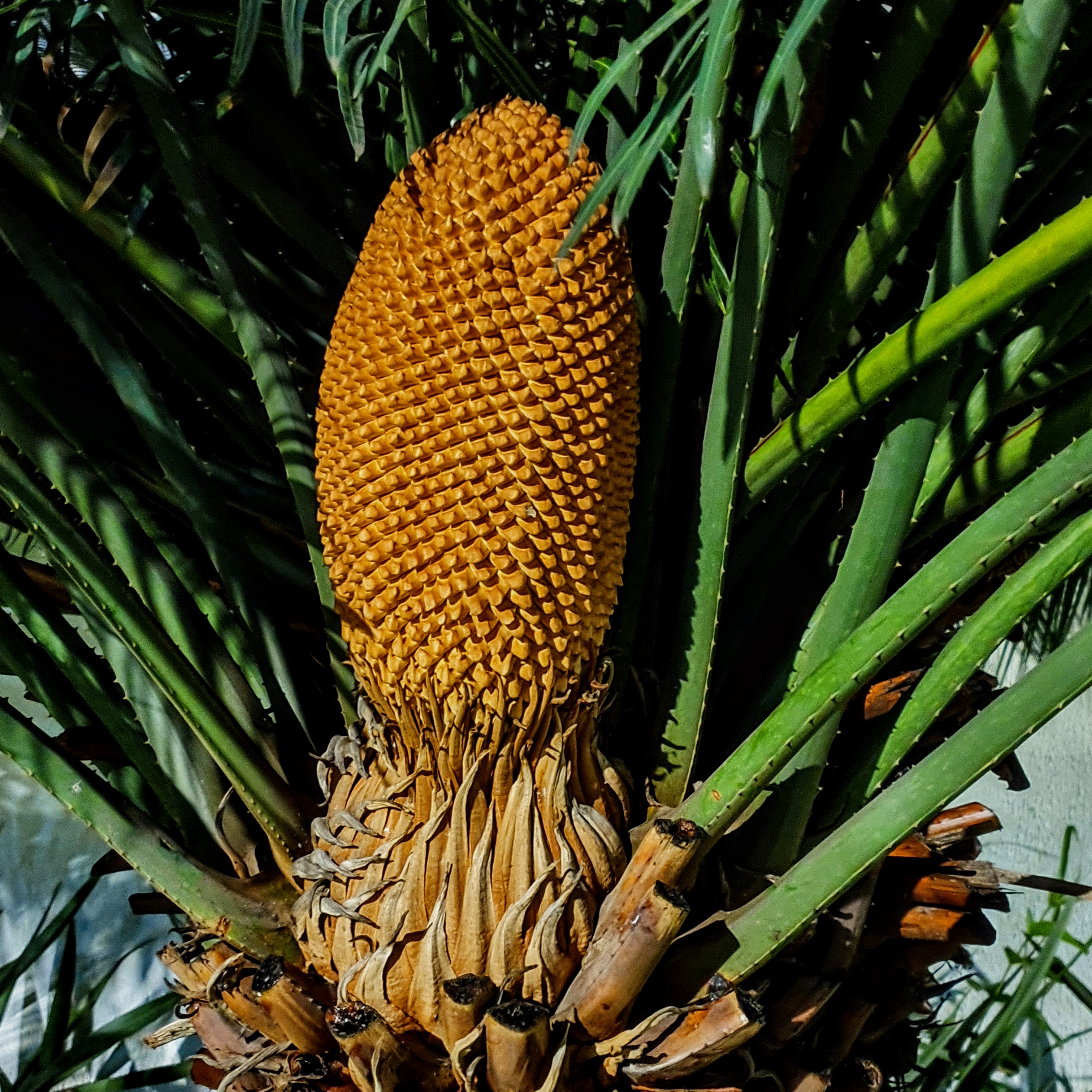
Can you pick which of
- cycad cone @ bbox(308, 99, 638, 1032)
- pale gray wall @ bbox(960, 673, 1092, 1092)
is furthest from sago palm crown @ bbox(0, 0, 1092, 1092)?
pale gray wall @ bbox(960, 673, 1092, 1092)

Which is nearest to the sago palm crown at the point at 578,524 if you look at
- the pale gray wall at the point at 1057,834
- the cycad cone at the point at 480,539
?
the cycad cone at the point at 480,539

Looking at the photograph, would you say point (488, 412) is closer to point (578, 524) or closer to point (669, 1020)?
point (578, 524)

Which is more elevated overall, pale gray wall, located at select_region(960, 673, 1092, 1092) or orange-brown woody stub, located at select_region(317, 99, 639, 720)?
orange-brown woody stub, located at select_region(317, 99, 639, 720)

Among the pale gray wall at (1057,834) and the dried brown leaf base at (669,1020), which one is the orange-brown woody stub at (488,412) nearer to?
the dried brown leaf base at (669,1020)

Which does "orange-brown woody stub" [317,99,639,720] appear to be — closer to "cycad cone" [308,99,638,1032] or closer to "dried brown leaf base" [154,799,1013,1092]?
"cycad cone" [308,99,638,1032]

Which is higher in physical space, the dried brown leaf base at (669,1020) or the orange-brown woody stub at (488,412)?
the orange-brown woody stub at (488,412)

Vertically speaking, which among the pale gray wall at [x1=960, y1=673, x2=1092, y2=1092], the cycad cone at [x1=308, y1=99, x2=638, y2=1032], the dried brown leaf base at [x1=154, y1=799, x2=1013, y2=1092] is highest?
the cycad cone at [x1=308, y1=99, x2=638, y2=1032]

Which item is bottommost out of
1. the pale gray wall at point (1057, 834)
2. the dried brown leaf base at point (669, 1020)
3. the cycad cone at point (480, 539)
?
the pale gray wall at point (1057, 834)

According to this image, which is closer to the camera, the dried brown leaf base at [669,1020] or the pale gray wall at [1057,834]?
the dried brown leaf base at [669,1020]
